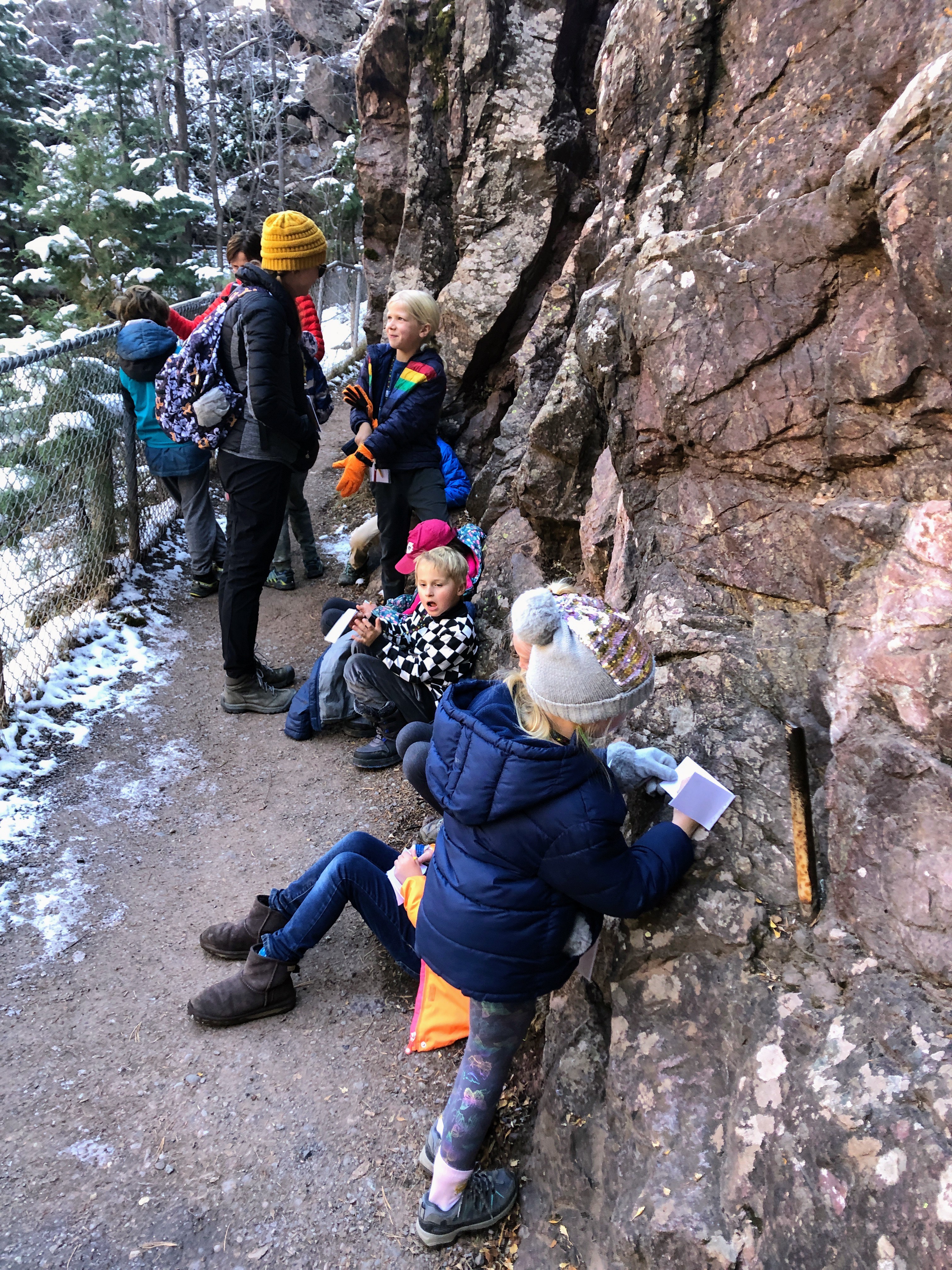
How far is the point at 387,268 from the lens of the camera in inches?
340

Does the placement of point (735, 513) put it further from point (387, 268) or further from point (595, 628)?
point (387, 268)

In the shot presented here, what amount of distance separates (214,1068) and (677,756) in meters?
1.89

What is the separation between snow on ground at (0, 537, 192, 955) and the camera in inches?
137

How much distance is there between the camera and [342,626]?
4578 millimetres

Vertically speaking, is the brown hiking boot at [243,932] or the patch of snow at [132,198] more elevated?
the patch of snow at [132,198]

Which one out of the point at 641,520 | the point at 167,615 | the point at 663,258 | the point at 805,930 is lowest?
the point at 167,615

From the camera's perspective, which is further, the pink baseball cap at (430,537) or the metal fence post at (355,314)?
the metal fence post at (355,314)

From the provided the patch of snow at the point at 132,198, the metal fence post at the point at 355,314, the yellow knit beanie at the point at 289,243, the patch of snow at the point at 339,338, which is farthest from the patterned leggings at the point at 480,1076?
the metal fence post at the point at 355,314

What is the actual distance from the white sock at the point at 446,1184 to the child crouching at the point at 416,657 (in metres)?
2.23

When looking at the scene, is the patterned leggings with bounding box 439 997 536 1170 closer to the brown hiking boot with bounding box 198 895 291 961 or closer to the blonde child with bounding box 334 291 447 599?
the brown hiking boot with bounding box 198 895 291 961

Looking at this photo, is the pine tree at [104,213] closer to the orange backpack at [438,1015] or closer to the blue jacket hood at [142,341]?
the blue jacket hood at [142,341]

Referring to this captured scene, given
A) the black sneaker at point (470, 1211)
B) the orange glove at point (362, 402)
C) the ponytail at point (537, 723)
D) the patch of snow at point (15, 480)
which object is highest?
the ponytail at point (537, 723)

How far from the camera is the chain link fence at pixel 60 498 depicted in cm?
477

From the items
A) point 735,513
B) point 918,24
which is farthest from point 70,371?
point 918,24
